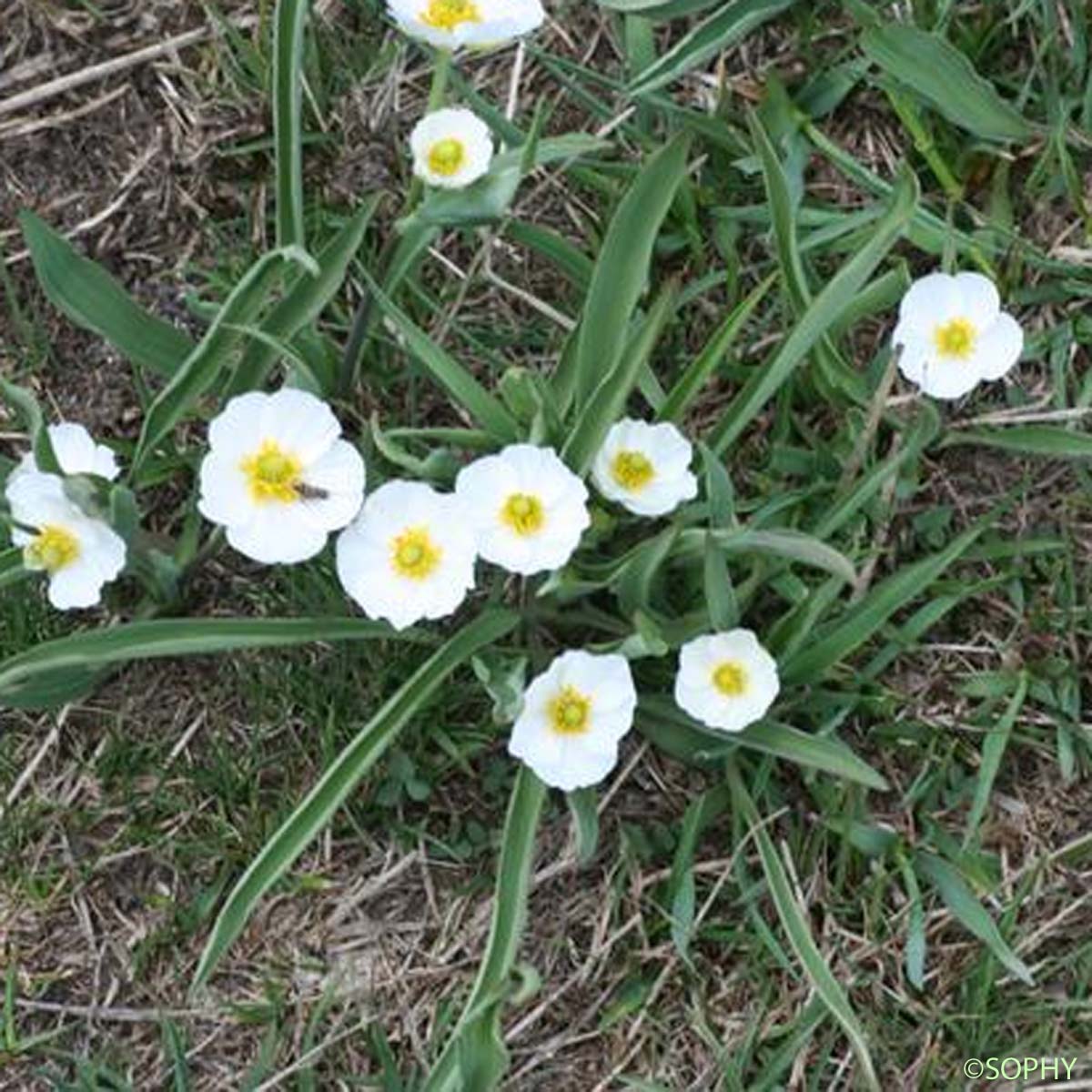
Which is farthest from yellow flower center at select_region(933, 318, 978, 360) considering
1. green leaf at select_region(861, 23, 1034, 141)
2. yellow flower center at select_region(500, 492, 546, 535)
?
yellow flower center at select_region(500, 492, 546, 535)

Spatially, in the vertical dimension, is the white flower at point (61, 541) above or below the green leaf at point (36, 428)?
below

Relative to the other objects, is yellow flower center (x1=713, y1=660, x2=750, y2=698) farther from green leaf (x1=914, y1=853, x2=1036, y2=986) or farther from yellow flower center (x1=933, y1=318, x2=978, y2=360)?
yellow flower center (x1=933, y1=318, x2=978, y2=360)

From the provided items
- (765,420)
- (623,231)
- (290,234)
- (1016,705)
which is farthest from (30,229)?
(1016,705)

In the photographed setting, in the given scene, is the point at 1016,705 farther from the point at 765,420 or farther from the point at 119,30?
the point at 119,30

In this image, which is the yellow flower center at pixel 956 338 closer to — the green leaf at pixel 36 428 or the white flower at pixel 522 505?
the white flower at pixel 522 505

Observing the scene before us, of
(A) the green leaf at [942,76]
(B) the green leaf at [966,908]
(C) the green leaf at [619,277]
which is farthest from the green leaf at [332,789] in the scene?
(A) the green leaf at [942,76]

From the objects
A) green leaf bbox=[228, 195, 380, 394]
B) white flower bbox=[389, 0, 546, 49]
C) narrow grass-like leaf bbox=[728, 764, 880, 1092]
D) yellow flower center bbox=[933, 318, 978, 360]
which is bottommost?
narrow grass-like leaf bbox=[728, 764, 880, 1092]

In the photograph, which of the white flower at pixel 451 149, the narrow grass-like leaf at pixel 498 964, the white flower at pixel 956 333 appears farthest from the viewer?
the white flower at pixel 956 333
